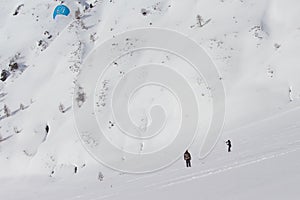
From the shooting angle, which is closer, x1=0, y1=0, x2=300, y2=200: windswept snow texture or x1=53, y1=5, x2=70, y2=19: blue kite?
x1=0, y1=0, x2=300, y2=200: windswept snow texture

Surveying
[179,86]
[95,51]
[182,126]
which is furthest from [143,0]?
[182,126]

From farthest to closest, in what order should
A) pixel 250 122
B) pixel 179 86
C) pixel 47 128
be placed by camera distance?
pixel 47 128
pixel 179 86
pixel 250 122

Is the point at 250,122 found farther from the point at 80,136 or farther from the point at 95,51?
the point at 95,51

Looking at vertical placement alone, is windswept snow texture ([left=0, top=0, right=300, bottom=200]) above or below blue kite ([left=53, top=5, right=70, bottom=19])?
below

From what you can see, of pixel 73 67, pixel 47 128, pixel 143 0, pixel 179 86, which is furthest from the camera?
pixel 143 0

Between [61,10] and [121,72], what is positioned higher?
[61,10]

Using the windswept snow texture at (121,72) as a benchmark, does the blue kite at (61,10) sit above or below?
above

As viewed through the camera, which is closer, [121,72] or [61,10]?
[121,72]

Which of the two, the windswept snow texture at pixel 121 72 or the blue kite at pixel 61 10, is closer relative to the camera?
the windswept snow texture at pixel 121 72
